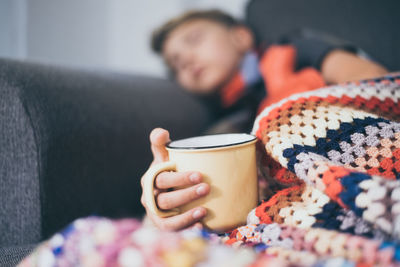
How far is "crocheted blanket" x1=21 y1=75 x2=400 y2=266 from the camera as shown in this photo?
192 millimetres

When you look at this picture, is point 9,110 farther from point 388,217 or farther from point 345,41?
point 345,41

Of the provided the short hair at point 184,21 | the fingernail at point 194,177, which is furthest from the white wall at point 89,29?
the fingernail at point 194,177

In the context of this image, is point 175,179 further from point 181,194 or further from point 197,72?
point 197,72

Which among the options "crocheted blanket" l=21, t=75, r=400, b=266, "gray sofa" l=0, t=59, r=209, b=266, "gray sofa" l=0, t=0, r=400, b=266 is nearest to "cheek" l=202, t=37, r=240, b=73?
"gray sofa" l=0, t=0, r=400, b=266

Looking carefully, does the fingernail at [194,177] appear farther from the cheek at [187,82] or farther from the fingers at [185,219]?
the cheek at [187,82]

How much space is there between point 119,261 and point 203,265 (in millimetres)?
60

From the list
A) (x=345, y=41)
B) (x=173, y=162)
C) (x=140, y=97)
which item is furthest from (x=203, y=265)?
(x=345, y=41)

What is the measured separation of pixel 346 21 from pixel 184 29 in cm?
57

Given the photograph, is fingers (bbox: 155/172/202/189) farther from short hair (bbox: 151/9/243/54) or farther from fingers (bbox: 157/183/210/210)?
short hair (bbox: 151/9/243/54)

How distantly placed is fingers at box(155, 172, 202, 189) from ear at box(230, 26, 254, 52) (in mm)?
835

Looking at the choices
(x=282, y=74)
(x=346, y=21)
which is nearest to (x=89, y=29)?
(x=282, y=74)

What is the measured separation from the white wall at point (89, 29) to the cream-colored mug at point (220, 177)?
0.78m

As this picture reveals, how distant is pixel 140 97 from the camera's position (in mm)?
635

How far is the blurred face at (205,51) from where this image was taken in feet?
3.14
